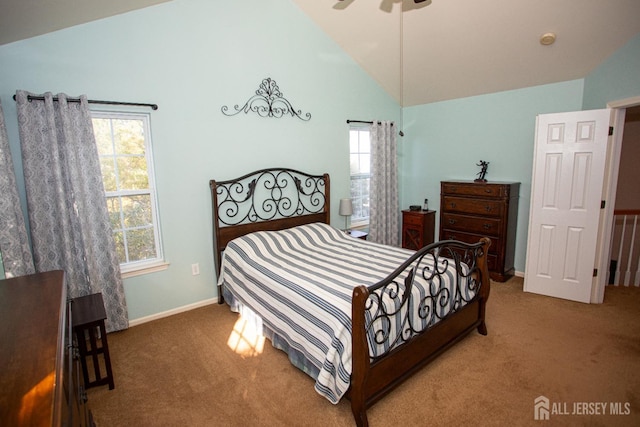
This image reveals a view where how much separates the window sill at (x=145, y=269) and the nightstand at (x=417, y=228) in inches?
128

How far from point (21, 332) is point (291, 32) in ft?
11.9

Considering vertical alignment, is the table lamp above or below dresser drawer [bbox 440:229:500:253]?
above

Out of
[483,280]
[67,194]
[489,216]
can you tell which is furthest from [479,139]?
[67,194]

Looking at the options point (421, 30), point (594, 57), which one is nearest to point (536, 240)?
point (594, 57)

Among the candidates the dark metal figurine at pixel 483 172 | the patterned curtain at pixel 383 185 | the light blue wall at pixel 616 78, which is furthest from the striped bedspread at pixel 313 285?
the light blue wall at pixel 616 78

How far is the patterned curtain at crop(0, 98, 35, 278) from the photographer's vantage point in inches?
89.8

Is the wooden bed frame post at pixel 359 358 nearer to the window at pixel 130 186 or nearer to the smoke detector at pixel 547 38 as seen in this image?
the window at pixel 130 186

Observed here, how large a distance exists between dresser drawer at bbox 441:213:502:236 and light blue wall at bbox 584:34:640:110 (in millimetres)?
1522

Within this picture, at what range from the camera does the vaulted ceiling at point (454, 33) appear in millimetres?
2487

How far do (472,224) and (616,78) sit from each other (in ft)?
6.45

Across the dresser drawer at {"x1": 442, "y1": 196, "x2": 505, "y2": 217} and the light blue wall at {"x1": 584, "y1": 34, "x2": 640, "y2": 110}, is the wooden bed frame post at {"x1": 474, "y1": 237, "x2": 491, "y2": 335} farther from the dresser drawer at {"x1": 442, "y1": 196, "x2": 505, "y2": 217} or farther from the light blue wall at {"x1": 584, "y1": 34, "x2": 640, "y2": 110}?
the light blue wall at {"x1": 584, "y1": 34, "x2": 640, "y2": 110}

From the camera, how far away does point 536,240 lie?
Answer: 3.58m

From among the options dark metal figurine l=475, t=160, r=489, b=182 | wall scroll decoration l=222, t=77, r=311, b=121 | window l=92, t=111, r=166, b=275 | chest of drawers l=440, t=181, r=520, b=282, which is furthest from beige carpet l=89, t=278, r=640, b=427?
wall scroll decoration l=222, t=77, r=311, b=121

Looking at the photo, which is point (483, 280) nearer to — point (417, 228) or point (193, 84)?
point (417, 228)
